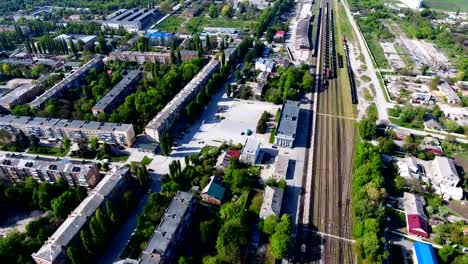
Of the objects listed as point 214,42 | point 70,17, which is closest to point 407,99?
point 214,42

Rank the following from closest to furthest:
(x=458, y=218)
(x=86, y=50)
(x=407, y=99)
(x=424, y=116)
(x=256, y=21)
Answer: (x=458, y=218), (x=424, y=116), (x=407, y=99), (x=86, y=50), (x=256, y=21)

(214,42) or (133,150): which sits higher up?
(214,42)

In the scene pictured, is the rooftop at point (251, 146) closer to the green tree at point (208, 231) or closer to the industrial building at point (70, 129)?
the green tree at point (208, 231)

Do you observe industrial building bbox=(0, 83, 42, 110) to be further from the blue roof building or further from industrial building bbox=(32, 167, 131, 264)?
the blue roof building

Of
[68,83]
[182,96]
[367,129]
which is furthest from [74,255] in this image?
[367,129]

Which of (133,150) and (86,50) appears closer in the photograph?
(133,150)

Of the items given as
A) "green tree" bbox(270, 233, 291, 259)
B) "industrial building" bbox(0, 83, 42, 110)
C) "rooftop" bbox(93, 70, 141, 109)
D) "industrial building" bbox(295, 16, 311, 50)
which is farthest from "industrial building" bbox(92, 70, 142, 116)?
"industrial building" bbox(295, 16, 311, 50)

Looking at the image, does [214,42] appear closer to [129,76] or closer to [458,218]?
[129,76]
